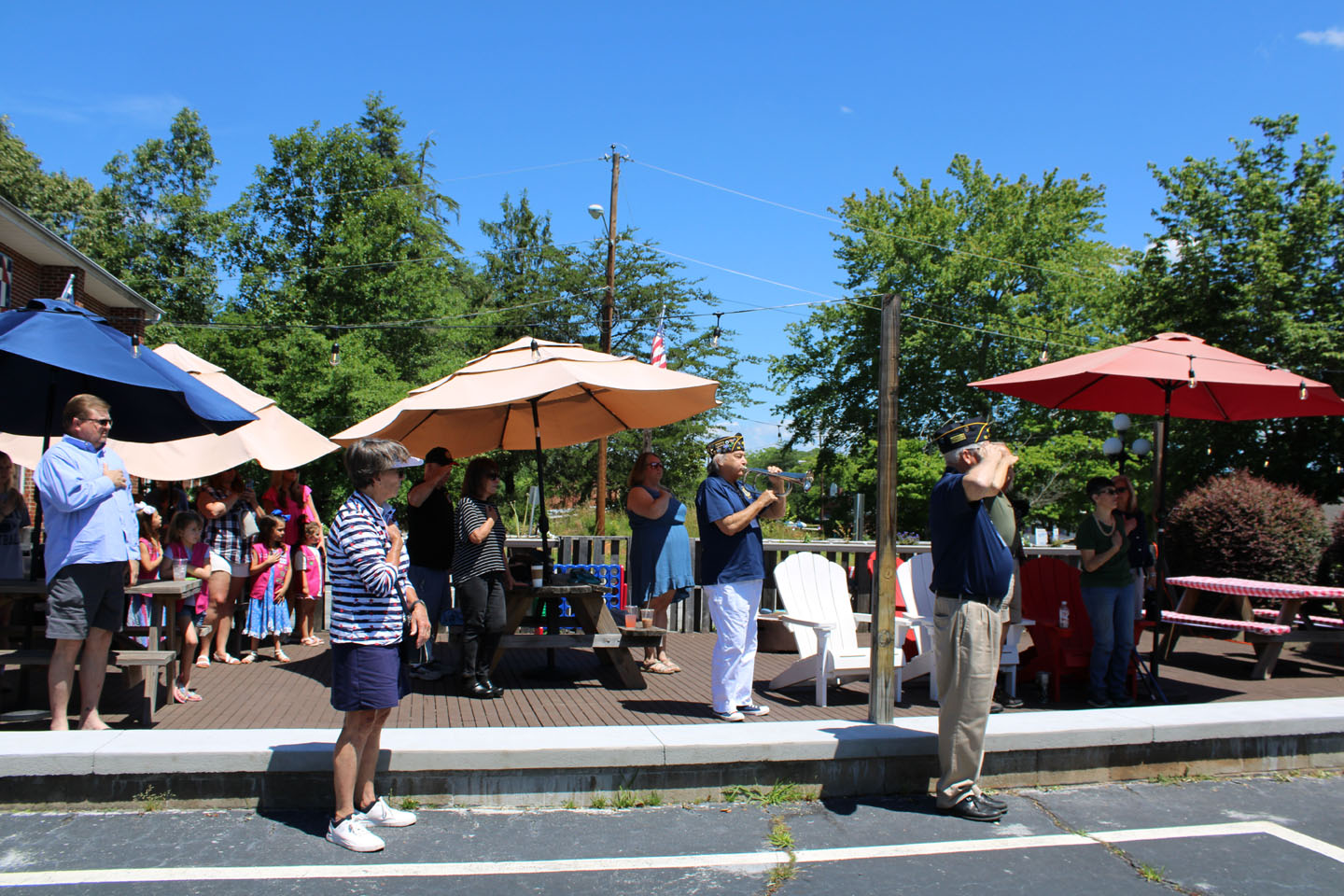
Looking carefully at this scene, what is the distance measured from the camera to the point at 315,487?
26.7 meters

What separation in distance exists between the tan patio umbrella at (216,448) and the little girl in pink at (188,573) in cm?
66

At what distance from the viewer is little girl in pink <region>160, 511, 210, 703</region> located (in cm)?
593

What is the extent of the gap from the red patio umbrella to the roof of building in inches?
526

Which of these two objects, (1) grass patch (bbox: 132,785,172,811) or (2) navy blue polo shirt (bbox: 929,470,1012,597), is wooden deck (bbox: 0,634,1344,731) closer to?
(1) grass patch (bbox: 132,785,172,811)

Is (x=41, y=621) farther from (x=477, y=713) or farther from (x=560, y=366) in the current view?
(x=560, y=366)

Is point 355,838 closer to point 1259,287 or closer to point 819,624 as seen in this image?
point 819,624

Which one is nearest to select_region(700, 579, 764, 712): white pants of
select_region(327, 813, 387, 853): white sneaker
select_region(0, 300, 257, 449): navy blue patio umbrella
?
select_region(327, 813, 387, 853): white sneaker

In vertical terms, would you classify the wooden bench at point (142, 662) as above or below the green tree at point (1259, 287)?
below

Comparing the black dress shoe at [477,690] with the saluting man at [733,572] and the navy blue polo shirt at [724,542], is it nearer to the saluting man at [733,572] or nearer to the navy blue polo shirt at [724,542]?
the saluting man at [733,572]

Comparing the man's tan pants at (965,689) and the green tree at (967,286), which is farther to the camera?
the green tree at (967,286)

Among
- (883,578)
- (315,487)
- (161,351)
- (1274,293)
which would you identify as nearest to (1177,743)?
(883,578)

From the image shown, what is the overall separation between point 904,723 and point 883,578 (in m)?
0.82

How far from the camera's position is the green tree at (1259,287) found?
20078 millimetres

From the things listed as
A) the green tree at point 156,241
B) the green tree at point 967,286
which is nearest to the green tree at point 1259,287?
the green tree at point 967,286
